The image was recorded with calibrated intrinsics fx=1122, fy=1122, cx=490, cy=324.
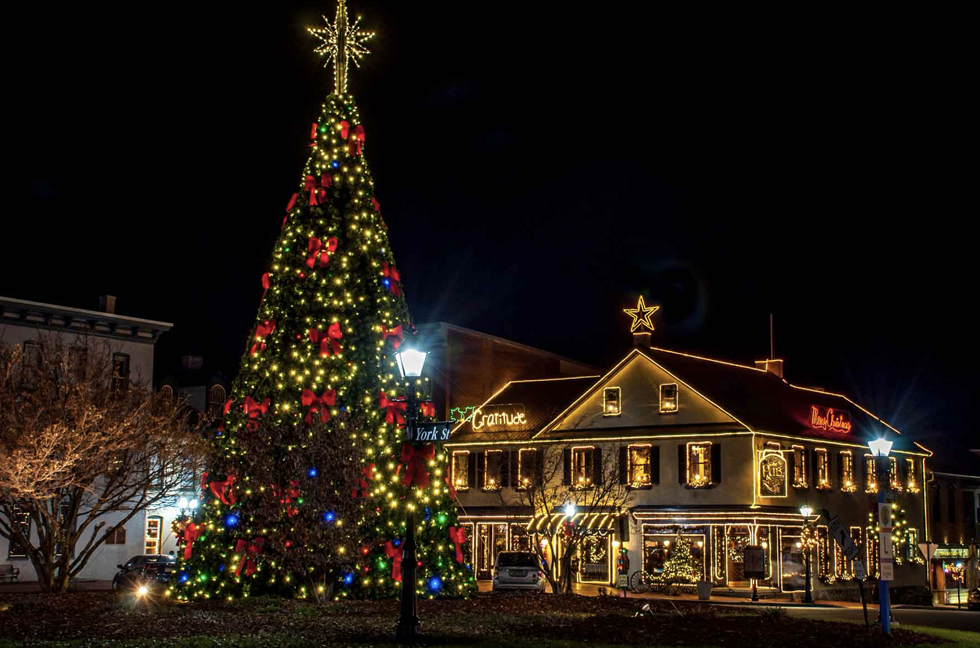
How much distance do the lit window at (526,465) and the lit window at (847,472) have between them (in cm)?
1448

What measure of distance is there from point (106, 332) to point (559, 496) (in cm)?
2200

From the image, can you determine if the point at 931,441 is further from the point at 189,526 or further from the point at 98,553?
the point at 189,526

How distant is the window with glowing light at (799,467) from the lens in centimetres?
4953

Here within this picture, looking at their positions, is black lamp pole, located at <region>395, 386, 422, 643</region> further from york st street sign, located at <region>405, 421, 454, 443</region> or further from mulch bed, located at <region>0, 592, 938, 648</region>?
york st street sign, located at <region>405, 421, 454, 443</region>

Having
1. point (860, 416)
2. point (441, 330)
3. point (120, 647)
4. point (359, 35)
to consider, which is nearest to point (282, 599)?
point (120, 647)

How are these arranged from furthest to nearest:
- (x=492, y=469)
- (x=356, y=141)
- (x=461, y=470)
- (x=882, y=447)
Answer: (x=461, y=470)
(x=492, y=469)
(x=356, y=141)
(x=882, y=447)

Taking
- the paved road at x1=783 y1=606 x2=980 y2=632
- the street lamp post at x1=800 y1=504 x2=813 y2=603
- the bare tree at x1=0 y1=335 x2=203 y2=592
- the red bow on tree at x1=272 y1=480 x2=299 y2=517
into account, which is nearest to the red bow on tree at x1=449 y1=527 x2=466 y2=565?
the red bow on tree at x1=272 y1=480 x2=299 y2=517

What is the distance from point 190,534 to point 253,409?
315cm

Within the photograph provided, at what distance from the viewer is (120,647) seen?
1683 centimetres

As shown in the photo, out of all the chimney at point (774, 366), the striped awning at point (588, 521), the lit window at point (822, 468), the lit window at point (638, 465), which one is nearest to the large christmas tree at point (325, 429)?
the striped awning at point (588, 521)

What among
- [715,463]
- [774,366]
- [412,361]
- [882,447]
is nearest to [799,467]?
[715,463]

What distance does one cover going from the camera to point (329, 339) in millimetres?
25297

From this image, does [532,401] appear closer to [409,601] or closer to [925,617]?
[925,617]

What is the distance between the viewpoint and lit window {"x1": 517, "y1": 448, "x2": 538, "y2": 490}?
51.3m
